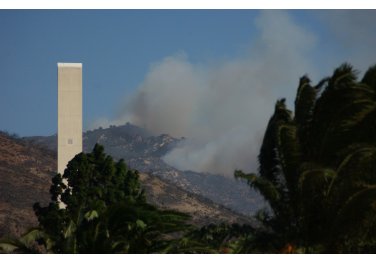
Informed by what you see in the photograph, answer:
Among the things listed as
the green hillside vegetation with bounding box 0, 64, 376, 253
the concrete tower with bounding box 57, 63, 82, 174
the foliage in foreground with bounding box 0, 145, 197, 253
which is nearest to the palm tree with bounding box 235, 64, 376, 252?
the green hillside vegetation with bounding box 0, 64, 376, 253

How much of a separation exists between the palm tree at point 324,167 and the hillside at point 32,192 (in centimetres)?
4723

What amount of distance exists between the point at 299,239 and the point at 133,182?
17402 mm

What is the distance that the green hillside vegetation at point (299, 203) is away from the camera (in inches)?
799

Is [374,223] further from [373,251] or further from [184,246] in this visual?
[184,246]

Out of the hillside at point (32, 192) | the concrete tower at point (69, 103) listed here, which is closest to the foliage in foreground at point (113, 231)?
the concrete tower at point (69, 103)

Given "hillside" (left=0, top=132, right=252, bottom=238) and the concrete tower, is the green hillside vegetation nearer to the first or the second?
the concrete tower

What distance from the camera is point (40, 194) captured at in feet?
259

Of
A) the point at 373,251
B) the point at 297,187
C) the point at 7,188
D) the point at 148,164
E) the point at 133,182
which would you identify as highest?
the point at 148,164

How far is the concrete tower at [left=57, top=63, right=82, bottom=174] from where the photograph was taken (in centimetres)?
5247

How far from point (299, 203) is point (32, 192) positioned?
58985mm

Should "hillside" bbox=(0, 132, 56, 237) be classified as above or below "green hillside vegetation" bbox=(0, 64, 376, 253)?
above

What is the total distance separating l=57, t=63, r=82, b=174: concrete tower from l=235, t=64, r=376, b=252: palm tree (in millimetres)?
30369

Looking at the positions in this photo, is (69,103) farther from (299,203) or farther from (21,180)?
(299,203)
